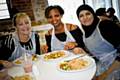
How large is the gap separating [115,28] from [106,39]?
0.11 meters

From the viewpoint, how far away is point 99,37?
1.51 m

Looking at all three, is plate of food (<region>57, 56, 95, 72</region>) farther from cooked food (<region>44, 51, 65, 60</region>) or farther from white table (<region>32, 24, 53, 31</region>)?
white table (<region>32, 24, 53, 31</region>)

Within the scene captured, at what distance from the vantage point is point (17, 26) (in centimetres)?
138

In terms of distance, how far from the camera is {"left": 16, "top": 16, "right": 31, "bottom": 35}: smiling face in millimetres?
1381

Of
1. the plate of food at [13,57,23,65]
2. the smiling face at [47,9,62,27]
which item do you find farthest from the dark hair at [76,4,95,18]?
the plate of food at [13,57,23,65]

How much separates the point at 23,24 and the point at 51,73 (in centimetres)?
39

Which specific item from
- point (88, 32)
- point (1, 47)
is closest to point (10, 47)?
point (1, 47)

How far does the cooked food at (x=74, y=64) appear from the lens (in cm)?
145

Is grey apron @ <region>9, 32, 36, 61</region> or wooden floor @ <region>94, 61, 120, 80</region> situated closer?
grey apron @ <region>9, 32, 36, 61</region>

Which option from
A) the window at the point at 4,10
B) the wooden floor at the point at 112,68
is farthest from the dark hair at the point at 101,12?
the window at the point at 4,10

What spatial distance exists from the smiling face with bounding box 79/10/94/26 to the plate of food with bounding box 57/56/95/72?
251 mm

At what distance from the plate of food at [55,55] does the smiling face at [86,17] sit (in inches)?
9.9

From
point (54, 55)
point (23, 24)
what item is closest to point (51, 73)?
point (54, 55)

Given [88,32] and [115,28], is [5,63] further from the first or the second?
[115,28]
